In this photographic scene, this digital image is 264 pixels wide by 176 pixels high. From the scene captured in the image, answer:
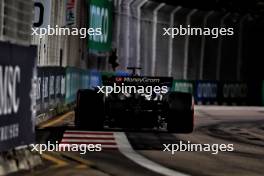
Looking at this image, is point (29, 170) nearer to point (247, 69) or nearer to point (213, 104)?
point (213, 104)

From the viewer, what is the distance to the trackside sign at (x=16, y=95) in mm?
9984

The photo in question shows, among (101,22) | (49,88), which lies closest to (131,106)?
(49,88)

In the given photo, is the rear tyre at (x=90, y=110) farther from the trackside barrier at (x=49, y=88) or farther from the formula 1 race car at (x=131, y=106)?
the trackside barrier at (x=49, y=88)

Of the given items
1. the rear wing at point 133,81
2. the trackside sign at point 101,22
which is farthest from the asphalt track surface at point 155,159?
the trackside sign at point 101,22

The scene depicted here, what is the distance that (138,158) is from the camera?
13.1m

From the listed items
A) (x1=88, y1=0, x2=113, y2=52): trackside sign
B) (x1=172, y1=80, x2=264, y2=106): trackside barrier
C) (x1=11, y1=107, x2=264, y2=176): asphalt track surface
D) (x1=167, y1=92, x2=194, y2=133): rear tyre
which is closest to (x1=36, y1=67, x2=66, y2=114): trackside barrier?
(x1=11, y1=107, x2=264, y2=176): asphalt track surface

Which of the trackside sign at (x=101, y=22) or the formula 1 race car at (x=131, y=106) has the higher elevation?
the trackside sign at (x=101, y=22)

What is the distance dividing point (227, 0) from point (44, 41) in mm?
29353

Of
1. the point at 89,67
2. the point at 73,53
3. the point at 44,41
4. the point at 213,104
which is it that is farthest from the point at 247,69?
the point at 44,41

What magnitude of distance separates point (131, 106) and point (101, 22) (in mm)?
27543

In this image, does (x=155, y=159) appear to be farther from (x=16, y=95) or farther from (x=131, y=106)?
(x=131, y=106)

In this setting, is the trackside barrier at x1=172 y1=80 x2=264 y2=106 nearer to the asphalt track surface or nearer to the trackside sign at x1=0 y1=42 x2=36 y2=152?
the asphalt track surface

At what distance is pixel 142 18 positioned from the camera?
47.0 metres

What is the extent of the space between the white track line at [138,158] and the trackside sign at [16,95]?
6.35ft
